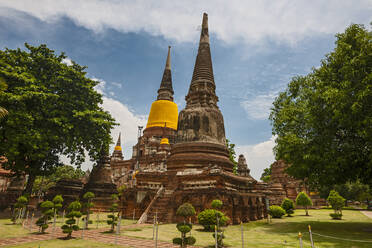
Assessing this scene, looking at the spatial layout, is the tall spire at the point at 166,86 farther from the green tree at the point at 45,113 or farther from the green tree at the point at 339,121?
the green tree at the point at 339,121

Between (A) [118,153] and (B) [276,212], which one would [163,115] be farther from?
(B) [276,212]

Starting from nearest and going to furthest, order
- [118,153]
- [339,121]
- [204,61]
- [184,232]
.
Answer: [184,232] < [339,121] < [204,61] < [118,153]

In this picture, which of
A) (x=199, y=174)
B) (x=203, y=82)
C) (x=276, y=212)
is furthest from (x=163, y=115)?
(x=199, y=174)

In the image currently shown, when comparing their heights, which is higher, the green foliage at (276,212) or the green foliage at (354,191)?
the green foliage at (354,191)

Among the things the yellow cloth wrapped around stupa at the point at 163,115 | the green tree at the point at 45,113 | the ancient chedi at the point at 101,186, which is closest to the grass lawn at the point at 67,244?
the green tree at the point at 45,113

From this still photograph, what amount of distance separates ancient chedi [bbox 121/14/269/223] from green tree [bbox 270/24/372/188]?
427 cm

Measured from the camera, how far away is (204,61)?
2514 cm

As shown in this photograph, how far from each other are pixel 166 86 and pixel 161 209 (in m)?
37.0

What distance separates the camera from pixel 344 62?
12.4 m

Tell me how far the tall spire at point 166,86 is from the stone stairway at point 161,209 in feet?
112

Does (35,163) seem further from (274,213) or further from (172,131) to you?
(172,131)

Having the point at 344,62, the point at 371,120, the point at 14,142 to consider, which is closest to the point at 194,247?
the point at 371,120

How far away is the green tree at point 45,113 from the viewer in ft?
49.4

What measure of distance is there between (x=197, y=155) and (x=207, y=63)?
10.5 m
